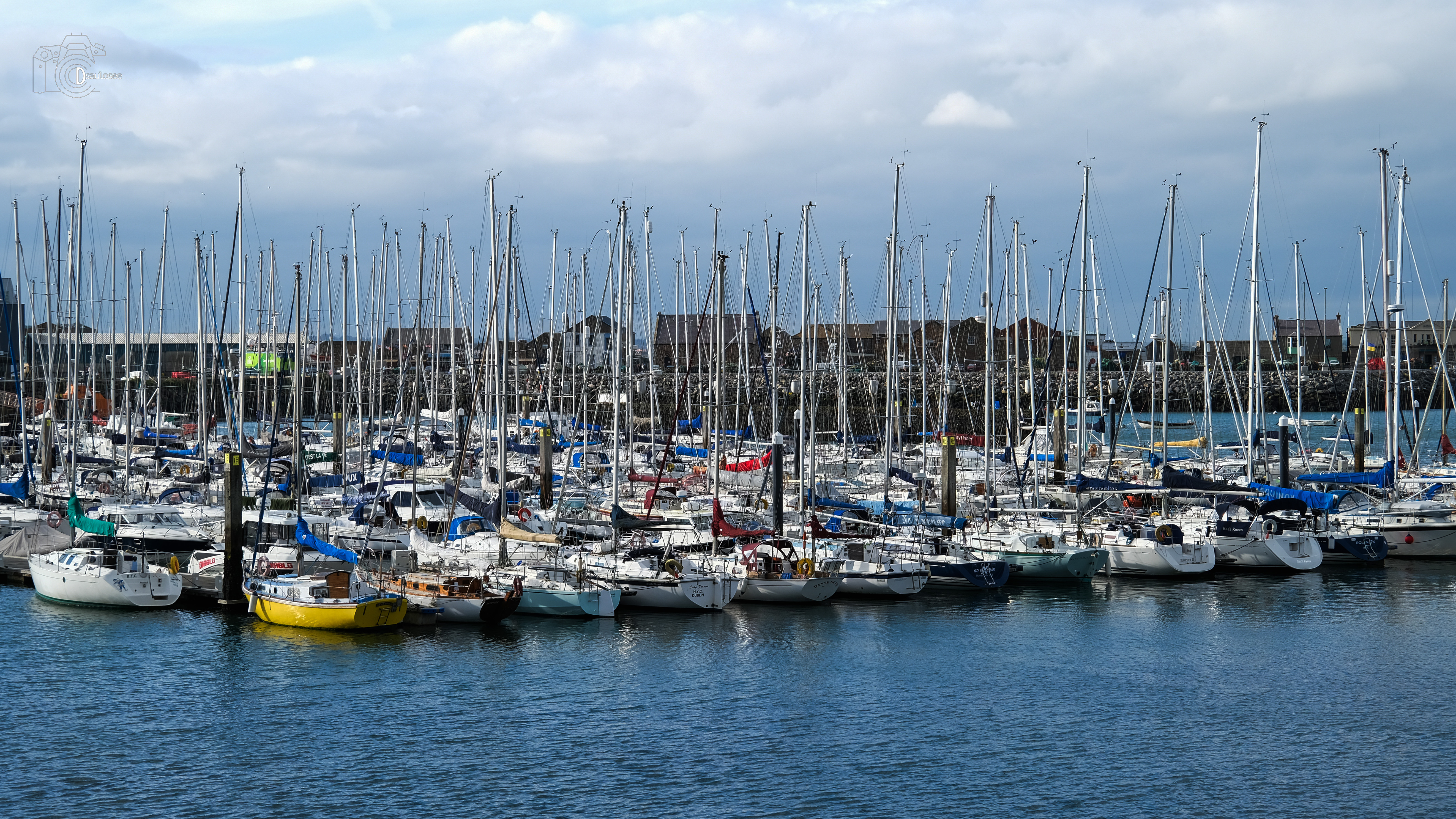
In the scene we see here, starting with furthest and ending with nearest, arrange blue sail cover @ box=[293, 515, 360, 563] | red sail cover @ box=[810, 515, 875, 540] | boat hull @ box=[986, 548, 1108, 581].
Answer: boat hull @ box=[986, 548, 1108, 581] → red sail cover @ box=[810, 515, 875, 540] → blue sail cover @ box=[293, 515, 360, 563]

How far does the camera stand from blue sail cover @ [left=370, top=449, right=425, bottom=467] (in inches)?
2244

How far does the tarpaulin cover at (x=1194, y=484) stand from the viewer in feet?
153

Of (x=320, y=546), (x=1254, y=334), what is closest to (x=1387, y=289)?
(x=1254, y=334)

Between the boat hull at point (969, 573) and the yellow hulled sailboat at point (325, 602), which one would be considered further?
the boat hull at point (969, 573)

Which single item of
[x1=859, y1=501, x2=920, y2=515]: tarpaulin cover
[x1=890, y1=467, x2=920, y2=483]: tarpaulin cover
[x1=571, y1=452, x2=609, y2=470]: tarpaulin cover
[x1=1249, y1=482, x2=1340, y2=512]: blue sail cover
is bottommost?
[x1=859, y1=501, x2=920, y2=515]: tarpaulin cover

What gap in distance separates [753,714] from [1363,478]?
34955 mm

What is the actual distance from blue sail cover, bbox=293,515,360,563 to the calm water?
2987mm

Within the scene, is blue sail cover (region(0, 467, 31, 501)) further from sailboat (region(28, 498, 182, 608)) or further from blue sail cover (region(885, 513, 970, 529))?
blue sail cover (region(885, 513, 970, 529))

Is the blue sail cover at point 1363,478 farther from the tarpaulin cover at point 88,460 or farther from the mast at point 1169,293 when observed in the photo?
the tarpaulin cover at point 88,460

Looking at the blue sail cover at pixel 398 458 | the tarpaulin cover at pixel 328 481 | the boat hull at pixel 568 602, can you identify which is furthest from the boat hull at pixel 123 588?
the blue sail cover at pixel 398 458

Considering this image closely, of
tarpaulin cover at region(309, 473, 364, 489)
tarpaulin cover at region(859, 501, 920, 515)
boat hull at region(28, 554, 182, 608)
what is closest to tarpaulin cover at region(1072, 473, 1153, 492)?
tarpaulin cover at region(859, 501, 920, 515)

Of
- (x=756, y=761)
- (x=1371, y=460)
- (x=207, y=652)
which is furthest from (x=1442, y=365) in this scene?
(x=207, y=652)

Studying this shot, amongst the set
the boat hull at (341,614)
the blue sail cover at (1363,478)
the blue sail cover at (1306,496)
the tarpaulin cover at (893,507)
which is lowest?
the boat hull at (341,614)

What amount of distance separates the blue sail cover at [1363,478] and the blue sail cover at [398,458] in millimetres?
36181
